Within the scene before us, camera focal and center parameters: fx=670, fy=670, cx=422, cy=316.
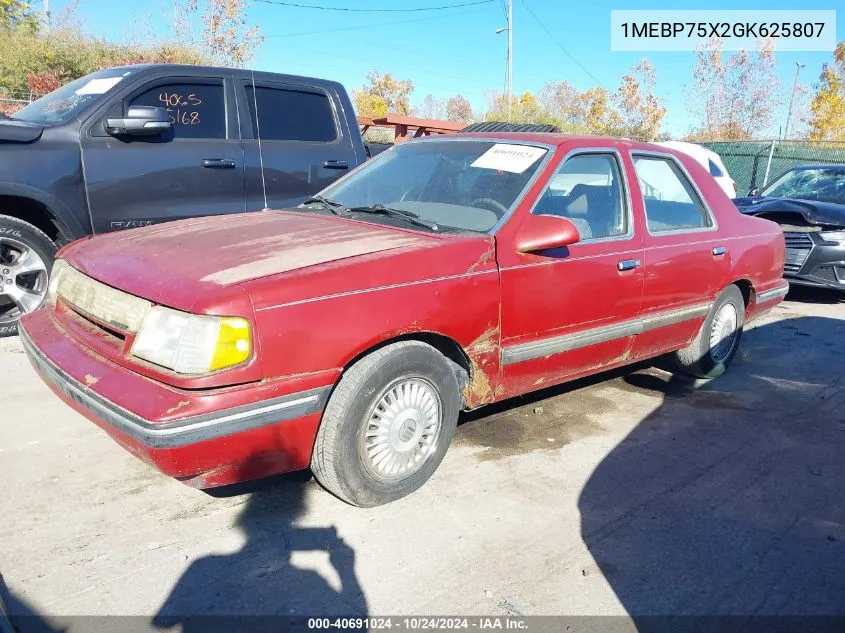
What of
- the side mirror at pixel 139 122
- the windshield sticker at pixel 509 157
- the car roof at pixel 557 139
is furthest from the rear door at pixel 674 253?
the side mirror at pixel 139 122

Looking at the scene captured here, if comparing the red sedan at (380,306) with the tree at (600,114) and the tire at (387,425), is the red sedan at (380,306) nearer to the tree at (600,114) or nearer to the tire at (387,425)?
the tire at (387,425)

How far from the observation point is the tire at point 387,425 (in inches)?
105

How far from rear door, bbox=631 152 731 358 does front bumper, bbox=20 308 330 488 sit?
90.1 inches

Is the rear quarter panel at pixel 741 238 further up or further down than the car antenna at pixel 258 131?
further down

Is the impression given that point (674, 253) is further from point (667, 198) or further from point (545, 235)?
point (545, 235)

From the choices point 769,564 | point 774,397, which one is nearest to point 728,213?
point 774,397

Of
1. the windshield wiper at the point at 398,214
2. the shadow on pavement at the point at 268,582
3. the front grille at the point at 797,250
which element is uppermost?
the windshield wiper at the point at 398,214

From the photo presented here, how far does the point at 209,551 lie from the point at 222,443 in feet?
1.64

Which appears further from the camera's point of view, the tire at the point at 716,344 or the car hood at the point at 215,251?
the tire at the point at 716,344

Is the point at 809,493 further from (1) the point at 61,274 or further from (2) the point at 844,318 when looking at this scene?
(2) the point at 844,318

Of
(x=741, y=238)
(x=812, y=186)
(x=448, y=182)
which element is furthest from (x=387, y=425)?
(x=812, y=186)

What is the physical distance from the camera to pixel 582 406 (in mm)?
4258

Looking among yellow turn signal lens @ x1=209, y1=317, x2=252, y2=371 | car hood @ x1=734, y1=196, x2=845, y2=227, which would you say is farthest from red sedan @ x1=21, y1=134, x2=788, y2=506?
car hood @ x1=734, y1=196, x2=845, y2=227

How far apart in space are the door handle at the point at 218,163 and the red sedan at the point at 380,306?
158 cm
